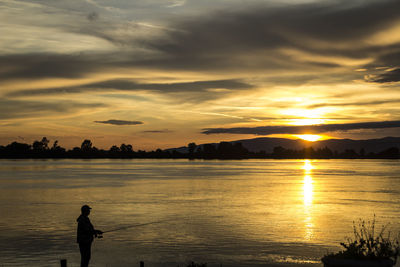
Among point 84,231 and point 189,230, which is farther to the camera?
point 189,230

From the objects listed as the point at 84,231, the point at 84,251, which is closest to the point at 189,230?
the point at 84,251

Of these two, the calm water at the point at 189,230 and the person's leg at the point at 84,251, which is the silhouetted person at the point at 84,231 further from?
the calm water at the point at 189,230

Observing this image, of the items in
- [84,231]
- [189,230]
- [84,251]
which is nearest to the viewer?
[84,231]

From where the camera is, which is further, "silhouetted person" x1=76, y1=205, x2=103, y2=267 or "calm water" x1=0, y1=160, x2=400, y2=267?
"calm water" x1=0, y1=160, x2=400, y2=267

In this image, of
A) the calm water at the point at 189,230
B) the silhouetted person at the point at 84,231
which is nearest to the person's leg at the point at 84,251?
the silhouetted person at the point at 84,231

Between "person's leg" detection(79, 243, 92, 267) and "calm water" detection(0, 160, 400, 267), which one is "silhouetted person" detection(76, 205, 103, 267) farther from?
"calm water" detection(0, 160, 400, 267)

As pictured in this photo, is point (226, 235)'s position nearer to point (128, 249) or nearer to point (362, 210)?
point (128, 249)

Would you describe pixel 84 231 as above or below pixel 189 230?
above

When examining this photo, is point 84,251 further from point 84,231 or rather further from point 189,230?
point 189,230

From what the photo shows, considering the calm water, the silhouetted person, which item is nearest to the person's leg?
the silhouetted person

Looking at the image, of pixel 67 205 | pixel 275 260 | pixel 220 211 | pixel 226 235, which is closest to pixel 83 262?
pixel 275 260

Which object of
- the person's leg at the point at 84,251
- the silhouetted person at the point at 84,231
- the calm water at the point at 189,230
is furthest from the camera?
the calm water at the point at 189,230

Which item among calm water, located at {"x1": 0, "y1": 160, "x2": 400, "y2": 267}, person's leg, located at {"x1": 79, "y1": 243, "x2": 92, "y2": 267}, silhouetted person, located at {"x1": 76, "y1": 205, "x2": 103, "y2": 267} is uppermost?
silhouetted person, located at {"x1": 76, "y1": 205, "x2": 103, "y2": 267}

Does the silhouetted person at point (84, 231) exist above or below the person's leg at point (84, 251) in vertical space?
above
